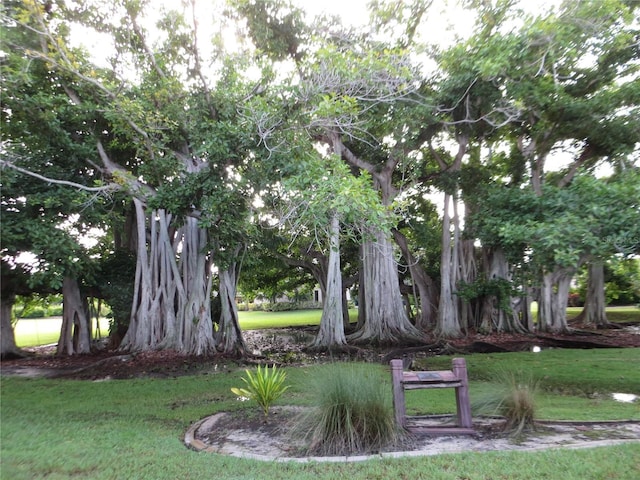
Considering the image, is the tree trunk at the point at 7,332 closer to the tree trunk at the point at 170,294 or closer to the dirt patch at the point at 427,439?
the tree trunk at the point at 170,294

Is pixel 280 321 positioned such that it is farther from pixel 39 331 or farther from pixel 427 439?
pixel 427 439

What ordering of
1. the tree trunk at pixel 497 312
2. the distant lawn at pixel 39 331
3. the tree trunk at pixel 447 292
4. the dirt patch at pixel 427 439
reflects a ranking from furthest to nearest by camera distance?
the distant lawn at pixel 39 331 < the tree trunk at pixel 497 312 < the tree trunk at pixel 447 292 < the dirt patch at pixel 427 439

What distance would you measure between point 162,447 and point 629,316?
24768mm

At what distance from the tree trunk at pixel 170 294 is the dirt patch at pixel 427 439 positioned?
6.39m

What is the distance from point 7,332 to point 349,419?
1227 centimetres

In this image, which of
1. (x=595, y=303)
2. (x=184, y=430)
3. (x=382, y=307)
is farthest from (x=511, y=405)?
(x=595, y=303)

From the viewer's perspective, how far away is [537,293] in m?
16.7

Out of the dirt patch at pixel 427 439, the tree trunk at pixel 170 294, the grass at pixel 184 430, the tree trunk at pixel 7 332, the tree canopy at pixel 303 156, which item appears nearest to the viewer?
the grass at pixel 184 430

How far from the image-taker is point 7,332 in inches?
494

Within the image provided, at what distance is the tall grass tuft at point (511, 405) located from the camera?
4.75 m

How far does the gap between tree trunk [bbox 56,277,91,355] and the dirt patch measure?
8.84m

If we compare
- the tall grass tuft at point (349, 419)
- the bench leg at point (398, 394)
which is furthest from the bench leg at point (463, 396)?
the tall grass tuft at point (349, 419)

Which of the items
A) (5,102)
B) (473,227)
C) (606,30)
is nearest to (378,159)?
(473,227)

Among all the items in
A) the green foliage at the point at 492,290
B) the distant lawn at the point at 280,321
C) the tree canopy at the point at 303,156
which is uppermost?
the tree canopy at the point at 303,156
